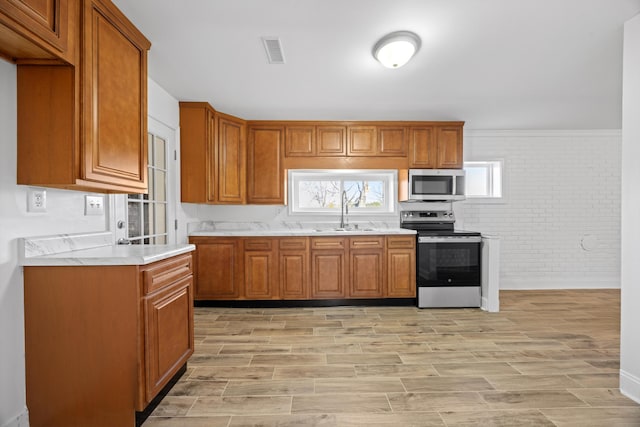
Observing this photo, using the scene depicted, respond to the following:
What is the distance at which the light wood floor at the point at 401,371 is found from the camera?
1.94 metres

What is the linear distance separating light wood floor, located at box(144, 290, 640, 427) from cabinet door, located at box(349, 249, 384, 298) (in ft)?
0.99

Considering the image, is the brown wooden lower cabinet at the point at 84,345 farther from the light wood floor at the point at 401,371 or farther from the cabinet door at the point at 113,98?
the cabinet door at the point at 113,98

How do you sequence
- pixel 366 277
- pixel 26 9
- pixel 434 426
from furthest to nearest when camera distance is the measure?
pixel 366 277, pixel 434 426, pixel 26 9

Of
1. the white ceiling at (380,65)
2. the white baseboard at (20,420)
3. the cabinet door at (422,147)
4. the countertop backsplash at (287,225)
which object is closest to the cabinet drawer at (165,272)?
the white baseboard at (20,420)

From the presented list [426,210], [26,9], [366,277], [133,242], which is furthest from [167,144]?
[426,210]

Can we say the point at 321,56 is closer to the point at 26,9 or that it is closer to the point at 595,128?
the point at 26,9

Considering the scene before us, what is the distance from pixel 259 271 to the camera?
4.08 m

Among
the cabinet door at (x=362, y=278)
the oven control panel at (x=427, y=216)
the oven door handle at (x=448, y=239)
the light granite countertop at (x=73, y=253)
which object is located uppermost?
the oven control panel at (x=427, y=216)

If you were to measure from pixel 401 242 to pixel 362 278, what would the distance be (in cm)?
65

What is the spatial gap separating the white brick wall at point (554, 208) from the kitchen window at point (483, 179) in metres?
0.10

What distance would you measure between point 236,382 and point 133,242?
153 centimetres

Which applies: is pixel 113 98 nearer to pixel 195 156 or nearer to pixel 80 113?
pixel 80 113

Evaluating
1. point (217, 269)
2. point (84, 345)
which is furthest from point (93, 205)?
point (217, 269)

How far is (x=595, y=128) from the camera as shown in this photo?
16.3 feet
